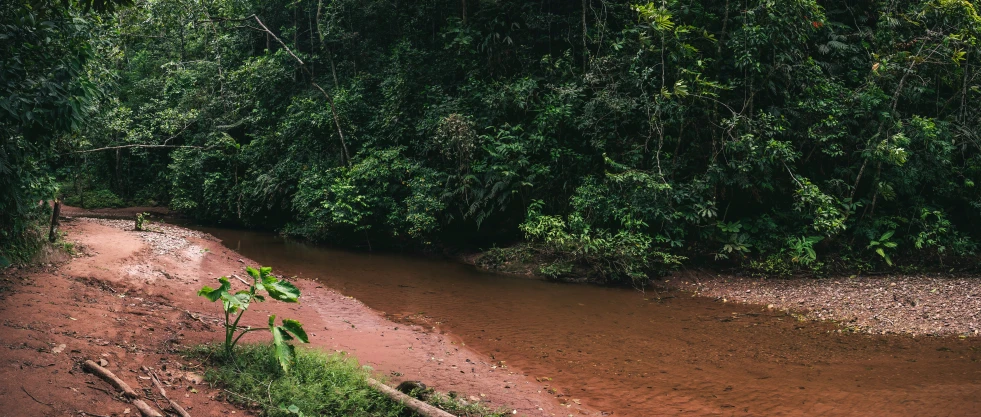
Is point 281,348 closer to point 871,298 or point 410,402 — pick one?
point 410,402

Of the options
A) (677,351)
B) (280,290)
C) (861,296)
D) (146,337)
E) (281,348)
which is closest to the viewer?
(281,348)

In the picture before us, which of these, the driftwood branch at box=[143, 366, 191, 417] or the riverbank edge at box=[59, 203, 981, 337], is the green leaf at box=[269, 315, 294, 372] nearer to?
the driftwood branch at box=[143, 366, 191, 417]

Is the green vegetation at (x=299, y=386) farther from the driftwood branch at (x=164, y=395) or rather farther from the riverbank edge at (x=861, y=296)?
the riverbank edge at (x=861, y=296)

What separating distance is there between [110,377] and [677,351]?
23.9ft

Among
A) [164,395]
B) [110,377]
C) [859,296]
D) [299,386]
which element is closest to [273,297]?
[299,386]

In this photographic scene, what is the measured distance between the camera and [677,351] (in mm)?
8867

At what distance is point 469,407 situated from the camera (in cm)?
612

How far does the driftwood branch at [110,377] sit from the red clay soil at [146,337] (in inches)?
2.7

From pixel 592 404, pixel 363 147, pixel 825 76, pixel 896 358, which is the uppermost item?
pixel 825 76

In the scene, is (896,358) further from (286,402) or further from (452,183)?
(452,183)

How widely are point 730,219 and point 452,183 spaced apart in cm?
736

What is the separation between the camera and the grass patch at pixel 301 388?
5.57 meters

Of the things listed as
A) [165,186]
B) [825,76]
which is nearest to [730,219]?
[825,76]

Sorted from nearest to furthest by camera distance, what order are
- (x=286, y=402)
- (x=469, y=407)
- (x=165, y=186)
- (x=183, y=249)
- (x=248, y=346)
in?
(x=286, y=402)
(x=469, y=407)
(x=248, y=346)
(x=183, y=249)
(x=165, y=186)
